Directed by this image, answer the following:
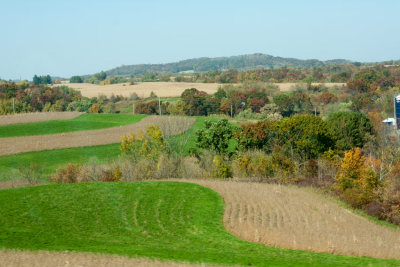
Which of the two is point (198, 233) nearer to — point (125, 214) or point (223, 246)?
point (223, 246)

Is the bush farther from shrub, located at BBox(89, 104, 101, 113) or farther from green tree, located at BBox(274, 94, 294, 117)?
shrub, located at BBox(89, 104, 101, 113)

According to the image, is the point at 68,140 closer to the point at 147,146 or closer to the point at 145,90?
the point at 147,146

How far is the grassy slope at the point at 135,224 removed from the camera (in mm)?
17438

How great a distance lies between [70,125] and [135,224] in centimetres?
4739

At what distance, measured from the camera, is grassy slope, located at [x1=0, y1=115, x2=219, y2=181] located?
46.7 m

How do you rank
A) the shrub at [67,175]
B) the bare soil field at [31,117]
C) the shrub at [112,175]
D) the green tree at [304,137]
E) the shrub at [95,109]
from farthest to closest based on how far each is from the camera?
the shrub at [95,109]
the bare soil field at [31,117]
the green tree at [304,137]
the shrub at [112,175]
the shrub at [67,175]

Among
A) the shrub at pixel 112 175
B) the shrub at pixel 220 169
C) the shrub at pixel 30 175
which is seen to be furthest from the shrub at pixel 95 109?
the shrub at pixel 220 169

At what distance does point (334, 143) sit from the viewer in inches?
2035

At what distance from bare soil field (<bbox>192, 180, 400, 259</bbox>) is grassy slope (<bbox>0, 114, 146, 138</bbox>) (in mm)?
35293

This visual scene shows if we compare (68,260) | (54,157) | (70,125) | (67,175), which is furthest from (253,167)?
(70,125)

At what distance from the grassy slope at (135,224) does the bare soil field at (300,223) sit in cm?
103

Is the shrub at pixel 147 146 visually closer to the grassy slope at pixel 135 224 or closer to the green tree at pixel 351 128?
the grassy slope at pixel 135 224

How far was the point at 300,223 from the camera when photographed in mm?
24562

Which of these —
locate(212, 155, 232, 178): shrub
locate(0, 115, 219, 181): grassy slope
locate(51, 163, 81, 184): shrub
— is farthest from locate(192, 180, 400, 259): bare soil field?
locate(0, 115, 219, 181): grassy slope
